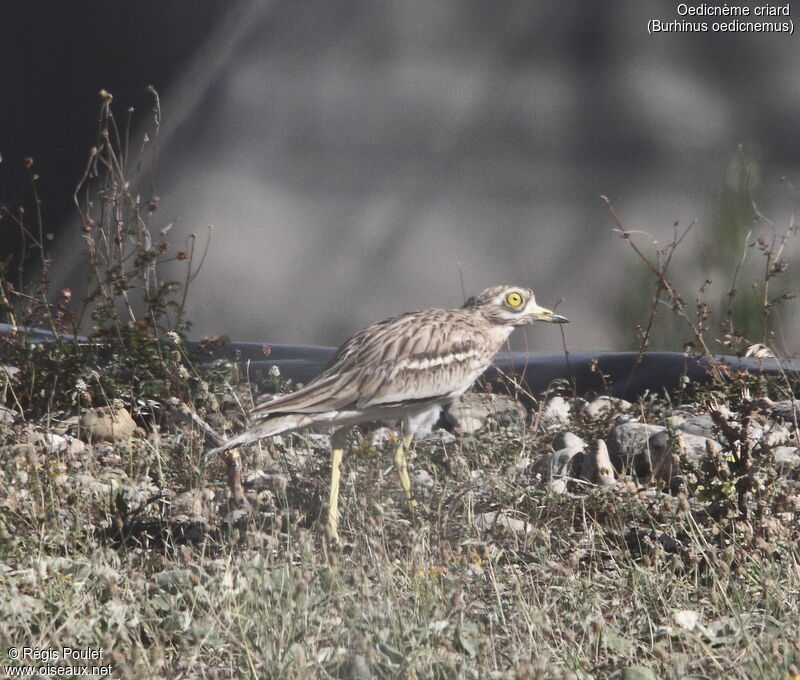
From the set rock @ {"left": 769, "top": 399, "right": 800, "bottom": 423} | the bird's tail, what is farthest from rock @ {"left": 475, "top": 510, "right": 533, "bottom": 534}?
rock @ {"left": 769, "top": 399, "right": 800, "bottom": 423}

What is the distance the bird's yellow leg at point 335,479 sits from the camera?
3.82m

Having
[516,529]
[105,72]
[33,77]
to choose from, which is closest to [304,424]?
[516,529]

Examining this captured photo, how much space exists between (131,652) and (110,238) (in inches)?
150

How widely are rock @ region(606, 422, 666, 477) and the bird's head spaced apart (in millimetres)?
635

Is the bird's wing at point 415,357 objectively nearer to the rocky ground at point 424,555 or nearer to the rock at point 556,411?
the rocky ground at point 424,555

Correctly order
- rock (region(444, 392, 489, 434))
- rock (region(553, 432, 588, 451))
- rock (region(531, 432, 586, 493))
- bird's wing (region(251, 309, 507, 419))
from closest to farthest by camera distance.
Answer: bird's wing (region(251, 309, 507, 419)) < rock (region(531, 432, 586, 493)) < rock (region(553, 432, 588, 451)) < rock (region(444, 392, 489, 434))

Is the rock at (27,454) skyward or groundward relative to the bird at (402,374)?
groundward

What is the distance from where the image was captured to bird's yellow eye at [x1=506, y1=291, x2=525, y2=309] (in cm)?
503

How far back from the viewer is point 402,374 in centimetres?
445

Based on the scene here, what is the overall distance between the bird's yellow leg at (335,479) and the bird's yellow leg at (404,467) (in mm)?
247

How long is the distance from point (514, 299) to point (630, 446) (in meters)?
0.90

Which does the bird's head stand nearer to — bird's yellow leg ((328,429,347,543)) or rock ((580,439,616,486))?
rock ((580,439,616,486))

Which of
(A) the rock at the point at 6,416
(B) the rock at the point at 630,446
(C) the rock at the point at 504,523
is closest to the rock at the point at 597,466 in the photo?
(B) the rock at the point at 630,446

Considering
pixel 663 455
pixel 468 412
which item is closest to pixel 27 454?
pixel 663 455
